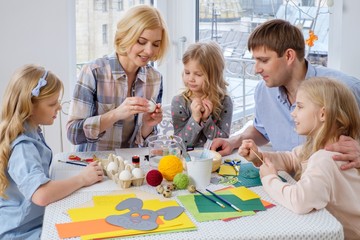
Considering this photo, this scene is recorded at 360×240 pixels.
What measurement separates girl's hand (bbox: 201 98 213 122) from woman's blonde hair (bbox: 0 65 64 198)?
0.66 meters

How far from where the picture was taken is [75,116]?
79.7 inches

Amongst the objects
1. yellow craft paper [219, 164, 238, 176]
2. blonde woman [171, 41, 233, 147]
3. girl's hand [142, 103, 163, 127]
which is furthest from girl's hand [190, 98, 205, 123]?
yellow craft paper [219, 164, 238, 176]

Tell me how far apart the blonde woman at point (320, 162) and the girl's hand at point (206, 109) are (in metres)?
0.46

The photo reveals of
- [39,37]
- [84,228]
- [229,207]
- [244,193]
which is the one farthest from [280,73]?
[39,37]

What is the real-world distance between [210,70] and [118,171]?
0.79 m

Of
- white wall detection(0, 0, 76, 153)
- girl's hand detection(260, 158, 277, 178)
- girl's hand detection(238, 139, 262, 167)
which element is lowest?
girl's hand detection(260, 158, 277, 178)

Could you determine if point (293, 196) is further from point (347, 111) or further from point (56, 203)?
point (56, 203)

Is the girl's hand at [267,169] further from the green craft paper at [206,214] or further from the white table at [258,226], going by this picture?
the green craft paper at [206,214]

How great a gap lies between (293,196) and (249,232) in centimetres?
20

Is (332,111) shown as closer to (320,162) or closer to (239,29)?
(320,162)

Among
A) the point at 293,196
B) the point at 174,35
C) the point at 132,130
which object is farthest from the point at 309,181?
the point at 174,35

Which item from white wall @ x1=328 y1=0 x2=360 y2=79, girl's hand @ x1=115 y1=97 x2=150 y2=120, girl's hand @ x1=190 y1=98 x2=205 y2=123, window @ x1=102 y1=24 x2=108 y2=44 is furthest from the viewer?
window @ x1=102 y1=24 x2=108 y2=44

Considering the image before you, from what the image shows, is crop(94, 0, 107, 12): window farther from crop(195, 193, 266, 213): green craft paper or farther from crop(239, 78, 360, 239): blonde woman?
crop(195, 193, 266, 213): green craft paper

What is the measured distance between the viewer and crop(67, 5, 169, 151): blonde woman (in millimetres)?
1999
